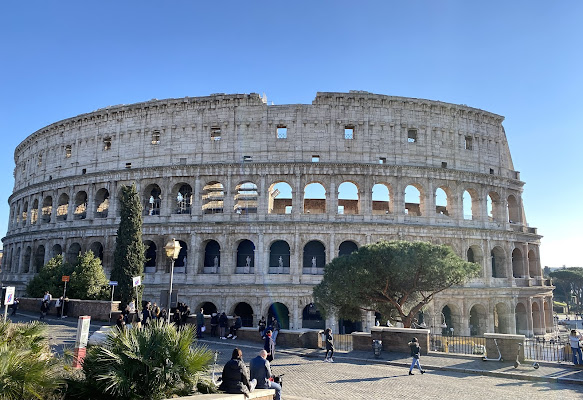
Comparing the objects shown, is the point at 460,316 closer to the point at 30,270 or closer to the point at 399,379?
the point at 399,379

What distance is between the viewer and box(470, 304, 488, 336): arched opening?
3412cm

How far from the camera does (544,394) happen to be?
39.5 feet

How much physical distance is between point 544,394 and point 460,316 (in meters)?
22.2

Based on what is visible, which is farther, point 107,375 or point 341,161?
point 341,161

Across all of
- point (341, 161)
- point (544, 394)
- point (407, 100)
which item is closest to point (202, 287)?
point (341, 161)

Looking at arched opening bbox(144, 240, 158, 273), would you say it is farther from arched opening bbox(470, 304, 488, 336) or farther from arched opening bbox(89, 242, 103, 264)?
arched opening bbox(470, 304, 488, 336)

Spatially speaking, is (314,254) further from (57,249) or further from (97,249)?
(57,249)

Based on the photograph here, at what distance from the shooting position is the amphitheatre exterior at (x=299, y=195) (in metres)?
32.8

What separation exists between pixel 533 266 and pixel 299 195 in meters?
24.1

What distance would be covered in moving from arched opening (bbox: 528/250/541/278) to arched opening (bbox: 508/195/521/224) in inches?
143

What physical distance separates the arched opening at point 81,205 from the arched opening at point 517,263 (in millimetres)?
40456

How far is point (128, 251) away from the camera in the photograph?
27.7 m

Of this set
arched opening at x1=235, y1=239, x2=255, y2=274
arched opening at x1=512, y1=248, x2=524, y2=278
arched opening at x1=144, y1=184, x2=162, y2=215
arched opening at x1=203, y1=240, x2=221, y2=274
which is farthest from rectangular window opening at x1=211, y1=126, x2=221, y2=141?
arched opening at x1=512, y1=248, x2=524, y2=278

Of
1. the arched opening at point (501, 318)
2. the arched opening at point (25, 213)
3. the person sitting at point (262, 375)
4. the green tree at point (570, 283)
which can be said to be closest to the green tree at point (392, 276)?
the person sitting at point (262, 375)
